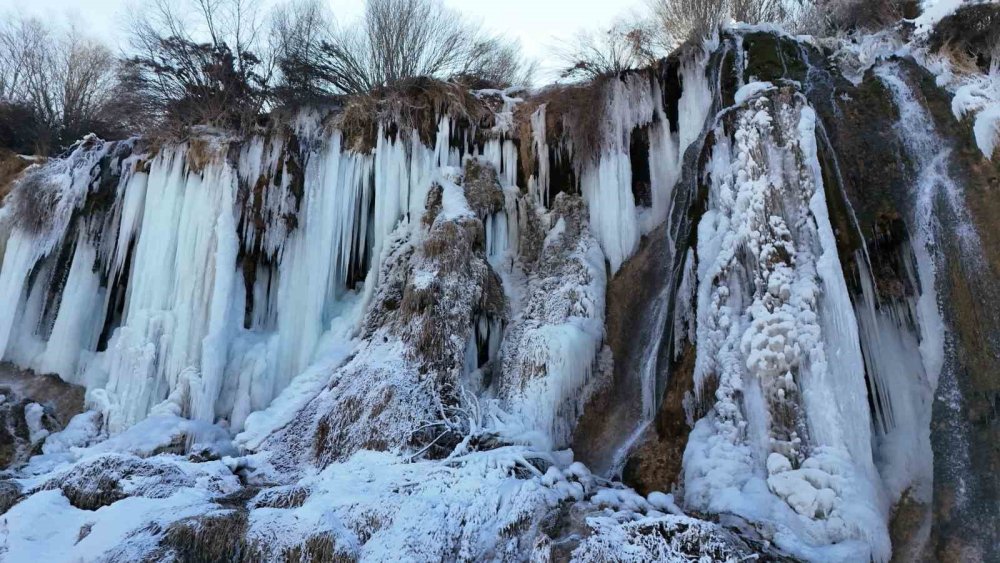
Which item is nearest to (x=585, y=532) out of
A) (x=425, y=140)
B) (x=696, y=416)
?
(x=696, y=416)

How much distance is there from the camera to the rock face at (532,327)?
543 cm

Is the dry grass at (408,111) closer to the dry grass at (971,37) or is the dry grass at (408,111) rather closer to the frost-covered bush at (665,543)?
the dry grass at (971,37)

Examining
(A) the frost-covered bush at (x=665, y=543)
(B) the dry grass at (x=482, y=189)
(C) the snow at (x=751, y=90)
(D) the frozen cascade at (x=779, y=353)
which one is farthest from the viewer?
(B) the dry grass at (x=482, y=189)

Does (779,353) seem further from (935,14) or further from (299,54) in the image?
(299,54)

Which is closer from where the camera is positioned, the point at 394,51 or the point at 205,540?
the point at 205,540

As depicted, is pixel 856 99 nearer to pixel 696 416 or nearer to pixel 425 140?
pixel 696 416

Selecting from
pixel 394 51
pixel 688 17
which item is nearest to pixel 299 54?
pixel 394 51

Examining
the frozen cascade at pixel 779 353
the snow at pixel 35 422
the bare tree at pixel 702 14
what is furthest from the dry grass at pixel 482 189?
the snow at pixel 35 422

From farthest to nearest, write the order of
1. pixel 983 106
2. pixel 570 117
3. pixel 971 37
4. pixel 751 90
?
pixel 570 117 → pixel 971 37 → pixel 751 90 → pixel 983 106

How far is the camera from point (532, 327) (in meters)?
8.86

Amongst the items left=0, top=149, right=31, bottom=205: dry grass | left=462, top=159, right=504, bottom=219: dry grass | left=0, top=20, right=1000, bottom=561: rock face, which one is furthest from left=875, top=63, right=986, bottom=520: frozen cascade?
left=0, top=149, right=31, bottom=205: dry grass

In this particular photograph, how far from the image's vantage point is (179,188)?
11102 millimetres

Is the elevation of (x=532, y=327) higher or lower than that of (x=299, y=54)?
lower

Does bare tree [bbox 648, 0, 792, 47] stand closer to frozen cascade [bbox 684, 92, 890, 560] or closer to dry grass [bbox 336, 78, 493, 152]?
dry grass [bbox 336, 78, 493, 152]
